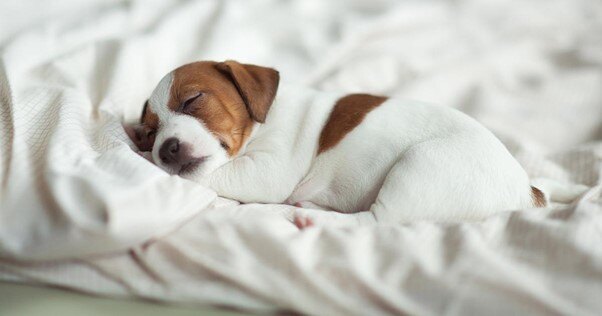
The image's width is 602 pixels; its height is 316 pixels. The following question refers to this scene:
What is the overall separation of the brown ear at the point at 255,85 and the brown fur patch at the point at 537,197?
0.95 metres

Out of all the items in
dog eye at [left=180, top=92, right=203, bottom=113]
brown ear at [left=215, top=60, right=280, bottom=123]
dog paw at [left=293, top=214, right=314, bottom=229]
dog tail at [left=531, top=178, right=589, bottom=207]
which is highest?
brown ear at [left=215, top=60, right=280, bottom=123]

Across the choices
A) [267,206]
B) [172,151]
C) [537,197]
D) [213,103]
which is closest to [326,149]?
[267,206]

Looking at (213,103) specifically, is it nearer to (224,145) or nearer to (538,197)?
(224,145)

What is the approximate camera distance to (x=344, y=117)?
209cm

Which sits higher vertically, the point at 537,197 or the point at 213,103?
the point at 213,103

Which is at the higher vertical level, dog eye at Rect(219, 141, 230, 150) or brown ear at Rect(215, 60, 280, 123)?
brown ear at Rect(215, 60, 280, 123)

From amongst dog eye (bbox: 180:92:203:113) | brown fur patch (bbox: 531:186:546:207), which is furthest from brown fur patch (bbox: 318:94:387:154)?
brown fur patch (bbox: 531:186:546:207)

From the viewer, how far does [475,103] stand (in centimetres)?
277

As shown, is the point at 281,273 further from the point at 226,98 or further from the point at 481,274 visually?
the point at 226,98

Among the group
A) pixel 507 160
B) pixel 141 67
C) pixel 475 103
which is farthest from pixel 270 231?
pixel 475 103

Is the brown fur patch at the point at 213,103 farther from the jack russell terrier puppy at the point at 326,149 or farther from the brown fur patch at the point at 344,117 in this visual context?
the brown fur patch at the point at 344,117

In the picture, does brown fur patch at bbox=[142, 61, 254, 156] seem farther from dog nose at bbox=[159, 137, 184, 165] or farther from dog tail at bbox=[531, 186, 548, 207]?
dog tail at bbox=[531, 186, 548, 207]

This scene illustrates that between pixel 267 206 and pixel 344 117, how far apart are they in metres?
0.44

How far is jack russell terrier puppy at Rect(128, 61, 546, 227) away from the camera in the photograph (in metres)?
1.79
